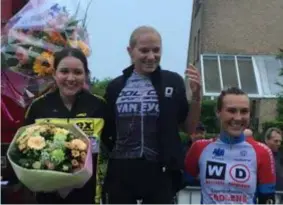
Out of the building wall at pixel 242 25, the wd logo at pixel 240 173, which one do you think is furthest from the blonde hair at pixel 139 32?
the building wall at pixel 242 25

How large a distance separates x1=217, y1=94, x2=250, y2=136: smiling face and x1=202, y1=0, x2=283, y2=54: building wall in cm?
3121

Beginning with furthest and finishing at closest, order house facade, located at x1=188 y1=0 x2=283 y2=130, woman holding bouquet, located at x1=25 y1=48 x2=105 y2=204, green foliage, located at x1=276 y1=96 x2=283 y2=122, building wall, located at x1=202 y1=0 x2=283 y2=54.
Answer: building wall, located at x1=202 y1=0 x2=283 y2=54 < house facade, located at x1=188 y1=0 x2=283 y2=130 < green foliage, located at x1=276 y1=96 x2=283 y2=122 < woman holding bouquet, located at x1=25 y1=48 x2=105 y2=204

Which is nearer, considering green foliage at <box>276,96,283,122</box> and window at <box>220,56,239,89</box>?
green foliage at <box>276,96,283,122</box>

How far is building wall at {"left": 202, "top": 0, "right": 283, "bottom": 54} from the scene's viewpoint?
117 ft

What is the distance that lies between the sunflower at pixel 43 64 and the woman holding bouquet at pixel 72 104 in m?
0.19

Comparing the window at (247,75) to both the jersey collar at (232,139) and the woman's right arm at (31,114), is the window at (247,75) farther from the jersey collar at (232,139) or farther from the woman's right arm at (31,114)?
the woman's right arm at (31,114)

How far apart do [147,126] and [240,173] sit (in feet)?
2.04

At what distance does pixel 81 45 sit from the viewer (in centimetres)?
467

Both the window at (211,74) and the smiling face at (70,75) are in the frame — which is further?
the window at (211,74)

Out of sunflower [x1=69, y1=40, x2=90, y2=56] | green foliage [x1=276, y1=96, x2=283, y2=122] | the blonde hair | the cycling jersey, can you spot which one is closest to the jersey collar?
the cycling jersey

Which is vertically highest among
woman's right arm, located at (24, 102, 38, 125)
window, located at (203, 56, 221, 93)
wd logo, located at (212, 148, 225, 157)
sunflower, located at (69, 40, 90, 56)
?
window, located at (203, 56, 221, 93)

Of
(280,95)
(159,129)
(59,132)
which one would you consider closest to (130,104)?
(159,129)

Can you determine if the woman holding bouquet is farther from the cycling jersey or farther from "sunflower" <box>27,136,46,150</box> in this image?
the cycling jersey

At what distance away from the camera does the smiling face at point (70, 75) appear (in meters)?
4.20
